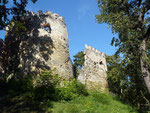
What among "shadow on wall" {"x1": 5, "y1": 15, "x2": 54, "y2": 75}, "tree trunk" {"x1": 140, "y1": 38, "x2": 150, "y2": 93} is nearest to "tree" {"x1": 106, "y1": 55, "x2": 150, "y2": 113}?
"tree trunk" {"x1": 140, "y1": 38, "x2": 150, "y2": 93}

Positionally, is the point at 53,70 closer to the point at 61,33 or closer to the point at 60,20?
the point at 61,33

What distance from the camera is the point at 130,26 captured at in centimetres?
902

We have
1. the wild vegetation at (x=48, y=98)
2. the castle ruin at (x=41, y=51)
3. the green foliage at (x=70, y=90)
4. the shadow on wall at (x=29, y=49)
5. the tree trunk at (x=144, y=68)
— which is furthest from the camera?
the castle ruin at (x=41, y=51)

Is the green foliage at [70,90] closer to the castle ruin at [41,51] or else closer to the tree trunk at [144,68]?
the castle ruin at [41,51]

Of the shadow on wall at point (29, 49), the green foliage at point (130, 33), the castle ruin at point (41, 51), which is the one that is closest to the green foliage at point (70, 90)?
the castle ruin at point (41, 51)

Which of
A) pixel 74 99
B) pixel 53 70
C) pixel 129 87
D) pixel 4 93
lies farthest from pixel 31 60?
pixel 129 87

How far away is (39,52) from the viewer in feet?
32.8

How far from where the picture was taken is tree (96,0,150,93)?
823 cm

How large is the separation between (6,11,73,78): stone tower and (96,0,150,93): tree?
11.3ft

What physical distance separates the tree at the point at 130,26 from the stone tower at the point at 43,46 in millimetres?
3455

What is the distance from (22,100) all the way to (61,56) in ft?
14.8

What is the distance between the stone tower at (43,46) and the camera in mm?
9742

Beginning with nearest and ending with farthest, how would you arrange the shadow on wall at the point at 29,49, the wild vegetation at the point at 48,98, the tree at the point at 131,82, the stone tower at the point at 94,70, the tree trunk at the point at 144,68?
1. the wild vegetation at the point at 48,98
2. the tree trunk at the point at 144,68
3. the shadow on wall at the point at 29,49
4. the tree at the point at 131,82
5. the stone tower at the point at 94,70

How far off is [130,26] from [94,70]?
16.9ft
